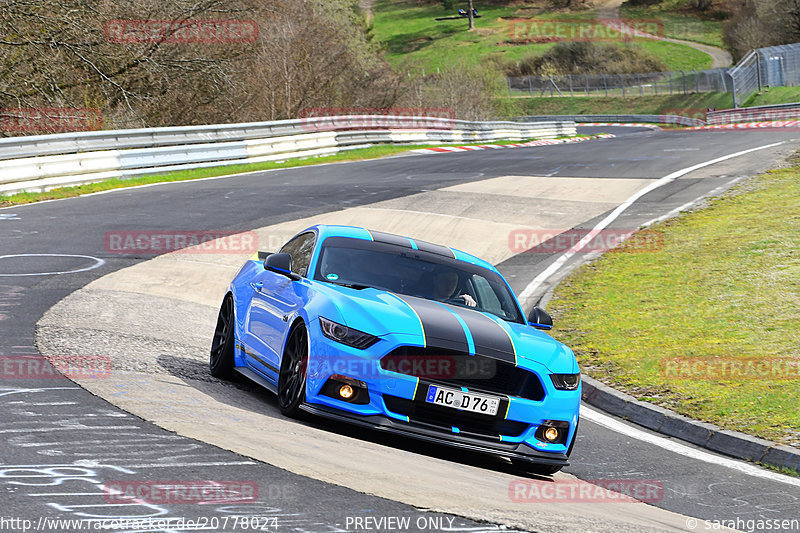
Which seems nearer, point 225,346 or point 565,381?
point 565,381

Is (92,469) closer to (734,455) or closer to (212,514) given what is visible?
(212,514)

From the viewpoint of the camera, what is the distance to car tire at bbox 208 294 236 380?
8688mm

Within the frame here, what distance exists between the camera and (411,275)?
8148 mm

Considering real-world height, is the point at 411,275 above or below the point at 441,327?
above

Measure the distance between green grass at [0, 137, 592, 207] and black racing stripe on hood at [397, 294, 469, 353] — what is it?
14325 millimetres

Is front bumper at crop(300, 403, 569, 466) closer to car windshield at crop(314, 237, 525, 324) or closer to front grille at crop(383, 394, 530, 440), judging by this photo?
front grille at crop(383, 394, 530, 440)

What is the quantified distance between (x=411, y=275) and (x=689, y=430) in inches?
109

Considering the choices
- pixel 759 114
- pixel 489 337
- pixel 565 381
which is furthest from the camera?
pixel 759 114

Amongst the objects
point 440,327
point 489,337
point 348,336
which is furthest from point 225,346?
point 489,337

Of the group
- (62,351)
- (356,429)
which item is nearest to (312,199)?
(62,351)

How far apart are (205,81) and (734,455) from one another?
28864mm

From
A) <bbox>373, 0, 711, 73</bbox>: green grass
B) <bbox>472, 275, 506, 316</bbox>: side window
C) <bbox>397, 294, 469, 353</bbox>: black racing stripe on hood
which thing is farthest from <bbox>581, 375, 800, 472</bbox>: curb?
<bbox>373, 0, 711, 73</bbox>: green grass

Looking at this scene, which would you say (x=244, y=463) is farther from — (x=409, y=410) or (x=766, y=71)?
(x=766, y=71)

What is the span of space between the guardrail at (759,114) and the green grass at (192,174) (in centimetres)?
2471
